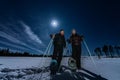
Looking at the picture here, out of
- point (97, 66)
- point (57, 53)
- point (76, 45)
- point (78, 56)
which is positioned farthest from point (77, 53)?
point (97, 66)

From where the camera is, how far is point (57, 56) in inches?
233

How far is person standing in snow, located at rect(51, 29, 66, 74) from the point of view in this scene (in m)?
5.89

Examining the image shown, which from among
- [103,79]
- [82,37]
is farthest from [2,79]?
[82,37]

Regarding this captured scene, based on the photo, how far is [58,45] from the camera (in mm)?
6129

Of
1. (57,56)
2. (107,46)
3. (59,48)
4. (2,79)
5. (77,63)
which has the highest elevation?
(107,46)

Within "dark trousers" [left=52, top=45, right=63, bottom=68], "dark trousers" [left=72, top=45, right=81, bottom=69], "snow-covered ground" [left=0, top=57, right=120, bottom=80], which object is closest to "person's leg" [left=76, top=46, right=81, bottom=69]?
"dark trousers" [left=72, top=45, right=81, bottom=69]

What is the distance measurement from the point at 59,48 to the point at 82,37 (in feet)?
6.20

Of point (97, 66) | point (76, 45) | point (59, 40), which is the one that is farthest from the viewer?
point (97, 66)

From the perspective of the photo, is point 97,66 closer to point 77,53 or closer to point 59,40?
point 77,53

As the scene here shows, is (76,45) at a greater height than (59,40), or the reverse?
(59,40)

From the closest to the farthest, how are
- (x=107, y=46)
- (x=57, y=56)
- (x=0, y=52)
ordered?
(x=57, y=56) → (x=0, y=52) → (x=107, y=46)

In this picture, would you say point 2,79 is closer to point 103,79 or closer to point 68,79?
point 68,79

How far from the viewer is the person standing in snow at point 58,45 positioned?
19.3ft

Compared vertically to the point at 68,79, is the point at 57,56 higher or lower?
higher
